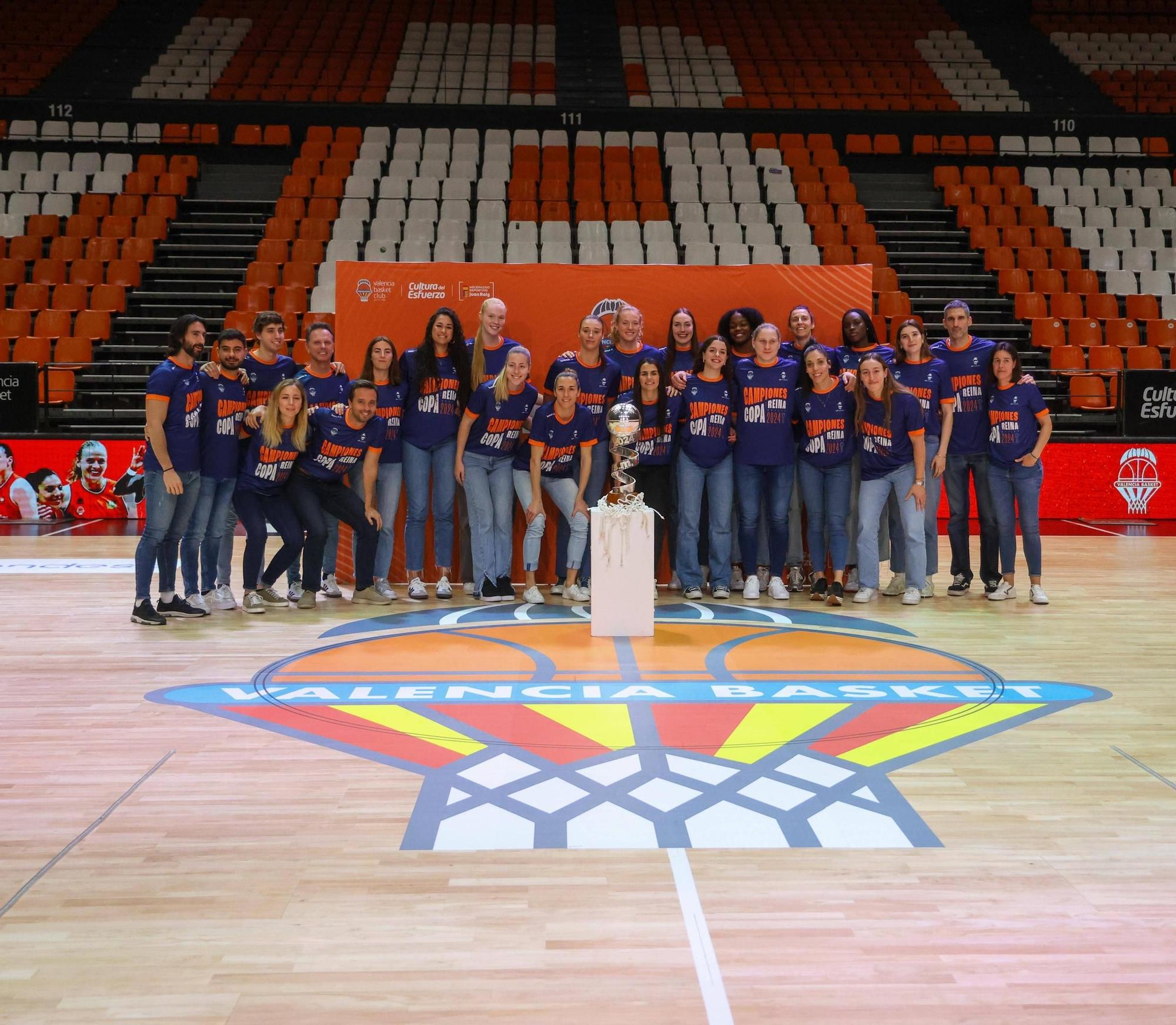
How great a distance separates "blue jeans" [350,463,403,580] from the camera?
6.56 meters

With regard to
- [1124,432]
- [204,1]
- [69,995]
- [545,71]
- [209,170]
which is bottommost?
[69,995]

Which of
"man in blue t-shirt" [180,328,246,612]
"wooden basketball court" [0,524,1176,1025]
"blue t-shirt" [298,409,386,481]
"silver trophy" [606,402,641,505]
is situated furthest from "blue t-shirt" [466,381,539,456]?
"wooden basketball court" [0,524,1176,1025]

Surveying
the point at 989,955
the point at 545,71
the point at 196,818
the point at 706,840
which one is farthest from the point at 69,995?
the point at 545,71

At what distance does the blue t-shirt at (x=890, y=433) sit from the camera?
20.5 feet

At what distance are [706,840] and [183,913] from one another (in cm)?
125

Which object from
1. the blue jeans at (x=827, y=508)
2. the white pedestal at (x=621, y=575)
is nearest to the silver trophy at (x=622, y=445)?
the white pedestal at (x=621, y=575)

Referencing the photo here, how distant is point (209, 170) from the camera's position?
14.6 m

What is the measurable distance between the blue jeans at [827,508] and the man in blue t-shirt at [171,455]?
336 cm

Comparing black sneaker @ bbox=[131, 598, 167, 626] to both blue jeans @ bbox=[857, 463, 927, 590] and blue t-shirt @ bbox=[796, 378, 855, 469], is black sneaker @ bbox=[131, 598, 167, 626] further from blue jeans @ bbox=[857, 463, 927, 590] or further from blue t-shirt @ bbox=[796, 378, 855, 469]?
blue jeans @ bbox=[857, 463, 927, 590]

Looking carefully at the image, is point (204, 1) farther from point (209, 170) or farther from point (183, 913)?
point (183, 913)

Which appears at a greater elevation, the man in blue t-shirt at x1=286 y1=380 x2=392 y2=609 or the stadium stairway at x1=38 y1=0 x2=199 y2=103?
the stadium stairway at x1=38 y1=0 x2=199 y2=103

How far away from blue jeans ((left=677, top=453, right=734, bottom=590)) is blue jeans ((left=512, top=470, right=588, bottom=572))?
0.58 m

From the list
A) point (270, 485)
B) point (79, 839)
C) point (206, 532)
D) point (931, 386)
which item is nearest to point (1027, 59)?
point (931, 386)

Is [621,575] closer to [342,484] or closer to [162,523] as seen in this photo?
[342,484]
